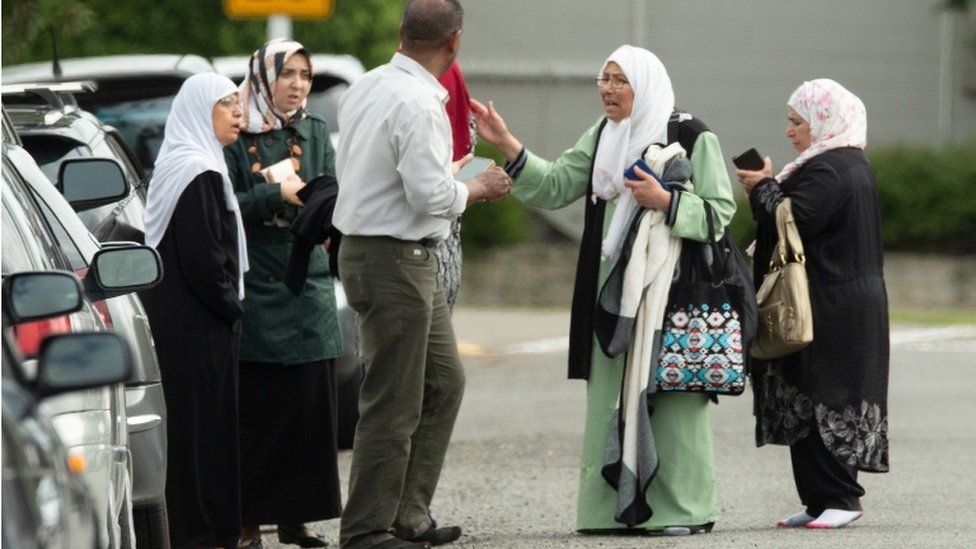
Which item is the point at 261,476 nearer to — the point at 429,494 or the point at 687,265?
the point at 429,494

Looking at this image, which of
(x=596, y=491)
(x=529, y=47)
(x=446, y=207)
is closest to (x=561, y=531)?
(x=596, y=491)

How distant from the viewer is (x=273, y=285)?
297 inches

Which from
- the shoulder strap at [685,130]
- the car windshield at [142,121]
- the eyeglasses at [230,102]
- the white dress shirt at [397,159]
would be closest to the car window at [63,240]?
the white dress shirt at [397,159]

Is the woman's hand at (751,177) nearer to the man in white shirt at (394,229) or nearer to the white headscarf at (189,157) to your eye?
the man in white shirt at (394,229)

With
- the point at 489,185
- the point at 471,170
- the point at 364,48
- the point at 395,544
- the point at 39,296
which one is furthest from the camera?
the point at 364,48

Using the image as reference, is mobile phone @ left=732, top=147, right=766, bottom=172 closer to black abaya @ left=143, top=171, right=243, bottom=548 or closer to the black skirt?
the black skirt

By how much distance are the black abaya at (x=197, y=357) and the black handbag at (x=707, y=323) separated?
1.60 meters

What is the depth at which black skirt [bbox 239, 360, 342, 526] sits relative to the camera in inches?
300

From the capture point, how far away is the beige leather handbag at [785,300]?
25.1 ft

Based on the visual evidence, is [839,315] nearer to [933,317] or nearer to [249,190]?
[249,190]

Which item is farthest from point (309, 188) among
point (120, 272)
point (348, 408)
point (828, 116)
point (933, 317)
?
point (933, 317)

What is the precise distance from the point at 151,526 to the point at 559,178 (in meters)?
2.45

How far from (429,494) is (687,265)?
1278 mm

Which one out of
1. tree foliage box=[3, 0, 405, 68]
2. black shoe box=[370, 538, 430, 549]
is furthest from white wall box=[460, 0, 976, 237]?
black shoe box=[370, 538, 430, 549]
